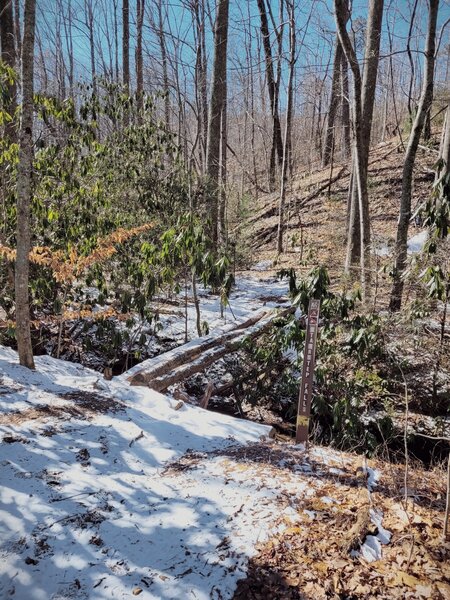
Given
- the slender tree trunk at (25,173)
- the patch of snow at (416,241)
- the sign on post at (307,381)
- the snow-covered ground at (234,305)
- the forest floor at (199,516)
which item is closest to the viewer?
the forest floor at (199,516)

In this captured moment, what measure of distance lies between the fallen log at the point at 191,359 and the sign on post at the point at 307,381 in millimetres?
2117

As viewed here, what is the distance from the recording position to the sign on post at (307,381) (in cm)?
366

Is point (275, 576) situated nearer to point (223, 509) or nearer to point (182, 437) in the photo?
point (223, 509)

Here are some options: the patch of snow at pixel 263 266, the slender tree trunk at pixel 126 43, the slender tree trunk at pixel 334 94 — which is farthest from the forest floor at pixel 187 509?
the slender tree trunk at pixel 126 43

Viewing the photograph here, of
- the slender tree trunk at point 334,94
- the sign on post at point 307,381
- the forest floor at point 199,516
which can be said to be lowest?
the forest floor at point 199,516

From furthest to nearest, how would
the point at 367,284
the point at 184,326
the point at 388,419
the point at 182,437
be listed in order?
the point at 184,326 < the point at 367,284 < the point at 388,419 < the point at 182,437

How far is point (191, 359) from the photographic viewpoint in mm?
5992

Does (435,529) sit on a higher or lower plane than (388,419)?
higher

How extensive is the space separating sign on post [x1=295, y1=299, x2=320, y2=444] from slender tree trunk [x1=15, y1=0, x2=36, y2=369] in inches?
131

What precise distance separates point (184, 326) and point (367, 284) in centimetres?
359

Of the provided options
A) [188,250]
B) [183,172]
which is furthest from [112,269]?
[183,172]

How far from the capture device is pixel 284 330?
5.63 meters

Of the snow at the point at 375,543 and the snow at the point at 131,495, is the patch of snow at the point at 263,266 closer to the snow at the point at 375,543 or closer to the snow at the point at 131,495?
the snow at the point at 131,495

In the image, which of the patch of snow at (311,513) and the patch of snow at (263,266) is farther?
the patch of snow at (263,266)
